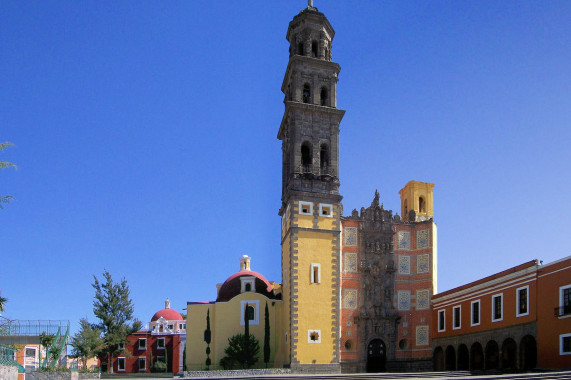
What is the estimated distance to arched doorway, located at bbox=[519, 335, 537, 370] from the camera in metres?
29.8

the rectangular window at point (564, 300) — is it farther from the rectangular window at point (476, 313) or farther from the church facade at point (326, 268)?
the church facade at point (326, 268)

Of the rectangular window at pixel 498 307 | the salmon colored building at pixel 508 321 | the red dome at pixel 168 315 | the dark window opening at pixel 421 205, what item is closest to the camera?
the salmon colored building at pixel 508 321

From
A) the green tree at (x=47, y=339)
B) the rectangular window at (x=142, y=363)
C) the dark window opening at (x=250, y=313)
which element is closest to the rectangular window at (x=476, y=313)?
the dark window opening at (x=250, y=313)

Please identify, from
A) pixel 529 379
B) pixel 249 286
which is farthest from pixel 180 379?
pixel 529 379

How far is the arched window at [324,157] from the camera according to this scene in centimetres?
4034

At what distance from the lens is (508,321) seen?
31484 mm

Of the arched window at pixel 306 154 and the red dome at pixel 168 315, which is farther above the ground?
the arched window at pixel 306 154

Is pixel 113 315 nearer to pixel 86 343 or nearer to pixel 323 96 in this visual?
pixel 86 343

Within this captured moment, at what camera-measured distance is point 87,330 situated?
47.4 m

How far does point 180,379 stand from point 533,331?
757 inches

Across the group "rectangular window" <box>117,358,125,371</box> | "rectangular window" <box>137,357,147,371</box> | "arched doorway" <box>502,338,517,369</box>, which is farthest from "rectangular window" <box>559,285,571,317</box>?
"rectangular window" <box>117,358,125,371</box>

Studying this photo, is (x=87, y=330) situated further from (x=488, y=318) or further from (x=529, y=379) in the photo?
(x=529, y=379)

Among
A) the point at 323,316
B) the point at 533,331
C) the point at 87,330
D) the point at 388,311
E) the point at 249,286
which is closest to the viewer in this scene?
the point at 533,331

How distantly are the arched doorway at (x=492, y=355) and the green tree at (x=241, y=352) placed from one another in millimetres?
14783
